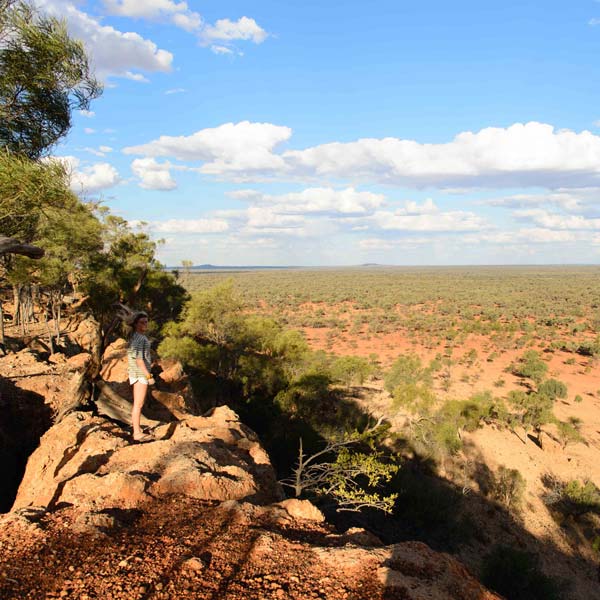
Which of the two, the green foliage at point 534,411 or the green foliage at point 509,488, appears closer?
the green foliage at point 509,488

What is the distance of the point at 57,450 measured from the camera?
18.3ft


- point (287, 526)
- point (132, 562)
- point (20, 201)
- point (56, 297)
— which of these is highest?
point (20, 201)

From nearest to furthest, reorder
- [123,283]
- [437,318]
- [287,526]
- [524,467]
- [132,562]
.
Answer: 1. [132,562]
2. [287,526]
3. [524,467]
4. [123,283]
5. [437,318]

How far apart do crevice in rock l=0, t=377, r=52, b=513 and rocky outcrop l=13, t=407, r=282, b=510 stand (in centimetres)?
76

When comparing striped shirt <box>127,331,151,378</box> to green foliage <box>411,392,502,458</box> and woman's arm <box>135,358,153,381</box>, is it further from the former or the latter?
green foliage <box>411,392,502,458</box>

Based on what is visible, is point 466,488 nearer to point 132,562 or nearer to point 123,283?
point 132,562

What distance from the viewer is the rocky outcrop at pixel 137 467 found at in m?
4.21

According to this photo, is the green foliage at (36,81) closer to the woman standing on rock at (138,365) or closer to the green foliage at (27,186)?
the green foliage at (27,186)

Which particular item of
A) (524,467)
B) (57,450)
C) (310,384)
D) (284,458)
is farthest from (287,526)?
(524,467)

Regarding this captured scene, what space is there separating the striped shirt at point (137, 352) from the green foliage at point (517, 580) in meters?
8.19

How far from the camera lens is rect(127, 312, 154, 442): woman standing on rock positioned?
5738 mm

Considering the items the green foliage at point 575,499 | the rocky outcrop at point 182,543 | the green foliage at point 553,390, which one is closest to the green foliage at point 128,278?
the rocky outcrop at point 182,543

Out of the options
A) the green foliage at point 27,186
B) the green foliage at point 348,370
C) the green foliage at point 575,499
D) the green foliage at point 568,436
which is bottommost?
the green foliage at point 575,499

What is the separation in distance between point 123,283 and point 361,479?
11630mm
